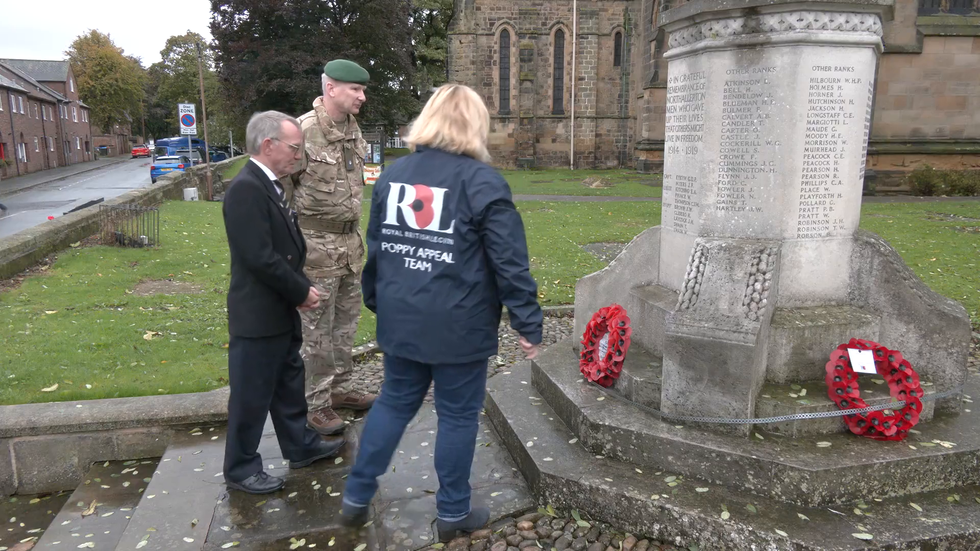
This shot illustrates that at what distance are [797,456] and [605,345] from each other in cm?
136

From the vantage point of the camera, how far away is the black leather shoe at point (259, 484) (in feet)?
11.9

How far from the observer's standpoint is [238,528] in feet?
11.0

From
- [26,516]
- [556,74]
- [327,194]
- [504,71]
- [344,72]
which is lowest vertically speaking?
[26,516]

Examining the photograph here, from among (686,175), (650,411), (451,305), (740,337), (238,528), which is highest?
(686,175)

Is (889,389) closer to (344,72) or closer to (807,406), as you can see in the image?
(807,406)

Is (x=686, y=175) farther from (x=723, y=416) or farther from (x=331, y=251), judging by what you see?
(x=331, y=251)

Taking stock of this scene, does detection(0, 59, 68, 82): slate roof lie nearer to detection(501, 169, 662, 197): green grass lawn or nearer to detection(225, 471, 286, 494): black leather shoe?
detection(501, 169, 662, 197): green grass lawn

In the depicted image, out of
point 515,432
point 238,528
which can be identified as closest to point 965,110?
point 515,432

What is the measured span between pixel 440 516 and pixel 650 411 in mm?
1363

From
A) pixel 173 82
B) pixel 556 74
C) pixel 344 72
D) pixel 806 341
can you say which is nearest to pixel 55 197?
pixel 556 74

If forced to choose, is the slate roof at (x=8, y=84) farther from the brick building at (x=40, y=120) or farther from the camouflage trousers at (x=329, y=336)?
the camouflage trousers at (x=329, y=336)

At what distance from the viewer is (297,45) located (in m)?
28.0

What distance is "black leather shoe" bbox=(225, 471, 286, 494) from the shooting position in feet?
11.9

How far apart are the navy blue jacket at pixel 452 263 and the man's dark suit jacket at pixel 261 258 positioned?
65 cm
